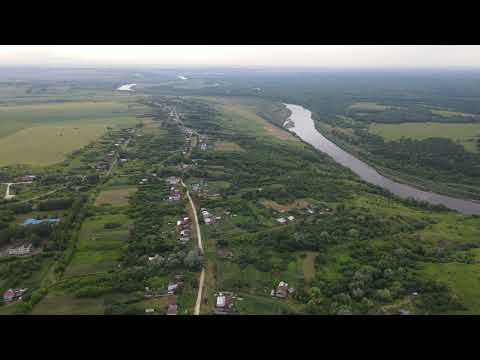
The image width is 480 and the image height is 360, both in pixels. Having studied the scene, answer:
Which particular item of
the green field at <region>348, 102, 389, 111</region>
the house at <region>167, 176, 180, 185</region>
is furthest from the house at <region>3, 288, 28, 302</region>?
the green field at <region>348, 102, 389, 111</region>

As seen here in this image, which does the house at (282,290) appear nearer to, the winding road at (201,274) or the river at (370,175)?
the winding road at (201,274)

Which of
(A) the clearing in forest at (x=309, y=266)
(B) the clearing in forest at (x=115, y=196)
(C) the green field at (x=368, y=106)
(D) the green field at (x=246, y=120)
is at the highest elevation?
(C) the green field at (x=368, y=106)

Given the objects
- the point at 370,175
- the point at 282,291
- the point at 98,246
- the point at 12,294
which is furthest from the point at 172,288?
the point at 370,175

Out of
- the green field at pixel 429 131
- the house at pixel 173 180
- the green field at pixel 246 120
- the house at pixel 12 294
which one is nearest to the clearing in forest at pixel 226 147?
the green field at pixel 246 120

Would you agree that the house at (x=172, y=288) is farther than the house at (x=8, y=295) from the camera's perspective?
Yes

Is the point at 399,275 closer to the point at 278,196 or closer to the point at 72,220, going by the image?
the point at 278,196

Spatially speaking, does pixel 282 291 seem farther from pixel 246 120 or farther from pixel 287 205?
pixel 246 120

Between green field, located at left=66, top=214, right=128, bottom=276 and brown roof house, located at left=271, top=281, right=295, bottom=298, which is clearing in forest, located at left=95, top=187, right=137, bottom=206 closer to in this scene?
green field, located at left=66, top=214, right=128, bottom=276
